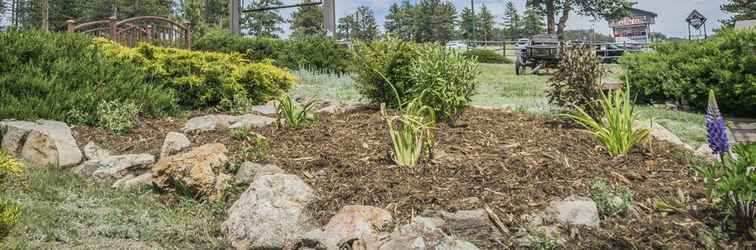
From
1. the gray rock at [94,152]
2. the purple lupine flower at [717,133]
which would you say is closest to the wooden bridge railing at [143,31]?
the gray rock at [94,152]

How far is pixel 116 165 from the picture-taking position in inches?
160

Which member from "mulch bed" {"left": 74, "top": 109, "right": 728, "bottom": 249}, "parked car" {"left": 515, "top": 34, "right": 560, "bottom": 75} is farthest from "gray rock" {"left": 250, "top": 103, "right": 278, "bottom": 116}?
"parked car" {"left": 515, "top": 34, "right": 560, "bottom": 75}

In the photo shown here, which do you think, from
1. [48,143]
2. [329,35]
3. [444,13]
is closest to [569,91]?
[48,143]

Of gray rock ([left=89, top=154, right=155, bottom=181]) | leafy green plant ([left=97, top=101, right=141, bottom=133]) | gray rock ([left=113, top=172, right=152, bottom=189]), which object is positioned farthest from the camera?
leafy green plant ([left=97, top=101, right=141, bottom=133])

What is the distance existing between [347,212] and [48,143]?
2.88m

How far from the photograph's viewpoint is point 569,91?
4332mm

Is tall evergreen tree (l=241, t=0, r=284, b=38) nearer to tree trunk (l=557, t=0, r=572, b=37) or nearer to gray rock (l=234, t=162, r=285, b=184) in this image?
tree trunk (l=557, t=0, r=572, b=37)

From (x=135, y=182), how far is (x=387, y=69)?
241cm

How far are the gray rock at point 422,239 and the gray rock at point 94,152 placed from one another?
2.94 meters

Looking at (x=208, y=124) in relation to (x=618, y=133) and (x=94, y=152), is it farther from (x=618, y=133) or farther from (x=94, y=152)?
(x=618, y=133)

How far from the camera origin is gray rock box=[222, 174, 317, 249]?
9.18 feet

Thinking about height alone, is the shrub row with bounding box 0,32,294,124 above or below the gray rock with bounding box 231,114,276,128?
above

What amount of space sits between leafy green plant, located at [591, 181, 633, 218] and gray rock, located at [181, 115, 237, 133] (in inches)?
128

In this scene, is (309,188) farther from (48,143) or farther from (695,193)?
(48,143)
